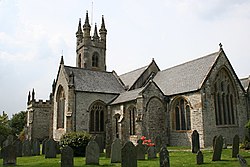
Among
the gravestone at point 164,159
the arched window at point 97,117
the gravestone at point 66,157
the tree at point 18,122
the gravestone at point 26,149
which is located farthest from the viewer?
the tree at point 18,122

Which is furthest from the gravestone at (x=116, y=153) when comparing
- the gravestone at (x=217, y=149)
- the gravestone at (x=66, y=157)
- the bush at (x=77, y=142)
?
the gravestone at (x=217, y=149)

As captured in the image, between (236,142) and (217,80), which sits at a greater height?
(217,80)

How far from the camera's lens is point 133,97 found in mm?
26516

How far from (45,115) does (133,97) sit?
61.3 feet

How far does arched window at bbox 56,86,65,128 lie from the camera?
30953mm

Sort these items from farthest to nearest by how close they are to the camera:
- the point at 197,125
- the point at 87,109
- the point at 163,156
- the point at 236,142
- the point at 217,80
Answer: the point at 87,109
the point at 217,80
the point at 197,125
the point at 236,142
the point at 163,156

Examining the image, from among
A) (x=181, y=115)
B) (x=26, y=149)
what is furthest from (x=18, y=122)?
(x=181, y=115)

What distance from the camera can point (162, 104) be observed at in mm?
26203

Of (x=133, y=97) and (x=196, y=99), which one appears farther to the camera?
(x=133, y=97)

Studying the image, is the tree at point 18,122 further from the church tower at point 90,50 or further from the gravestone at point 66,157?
the gravestone at point 66,157

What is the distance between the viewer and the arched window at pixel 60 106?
1219 inches

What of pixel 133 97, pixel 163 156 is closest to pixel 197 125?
pixel 133 97

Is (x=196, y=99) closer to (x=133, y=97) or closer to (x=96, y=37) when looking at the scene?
(x=133, y=97)

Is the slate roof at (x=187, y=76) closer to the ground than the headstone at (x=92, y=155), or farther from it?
farther from it
